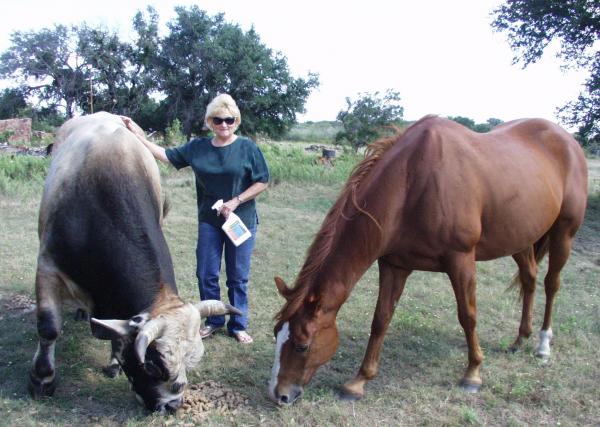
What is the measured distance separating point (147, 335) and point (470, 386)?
249 centimetres

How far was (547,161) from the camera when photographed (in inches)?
176

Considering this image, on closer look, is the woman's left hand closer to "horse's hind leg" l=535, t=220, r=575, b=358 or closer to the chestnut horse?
the chestnut horse

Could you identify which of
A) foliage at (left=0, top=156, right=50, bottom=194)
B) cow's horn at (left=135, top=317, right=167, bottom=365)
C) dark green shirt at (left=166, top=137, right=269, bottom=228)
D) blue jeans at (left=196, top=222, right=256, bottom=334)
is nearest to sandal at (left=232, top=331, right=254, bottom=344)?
blue jeans at (left=196, top=222, right=256, bottom=334)

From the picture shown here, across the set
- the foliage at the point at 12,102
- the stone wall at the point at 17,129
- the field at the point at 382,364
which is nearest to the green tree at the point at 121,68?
the foliage at the point at 12,102

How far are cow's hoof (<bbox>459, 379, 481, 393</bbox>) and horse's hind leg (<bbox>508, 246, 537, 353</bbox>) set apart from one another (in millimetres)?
987

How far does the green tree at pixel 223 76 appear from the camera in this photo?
94.4 ft

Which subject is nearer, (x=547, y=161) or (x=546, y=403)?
(x=546, y=403)

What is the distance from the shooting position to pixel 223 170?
4.27 m

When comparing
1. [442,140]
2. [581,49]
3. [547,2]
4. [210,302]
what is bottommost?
[210,302]

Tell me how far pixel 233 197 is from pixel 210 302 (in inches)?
46.7

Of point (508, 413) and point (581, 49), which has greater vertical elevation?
point (581, 49)

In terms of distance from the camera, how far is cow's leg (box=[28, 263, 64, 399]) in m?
3.52

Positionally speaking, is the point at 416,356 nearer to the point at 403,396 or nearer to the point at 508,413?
the point at 403,396

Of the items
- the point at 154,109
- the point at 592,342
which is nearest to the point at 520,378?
the point at 592,342
